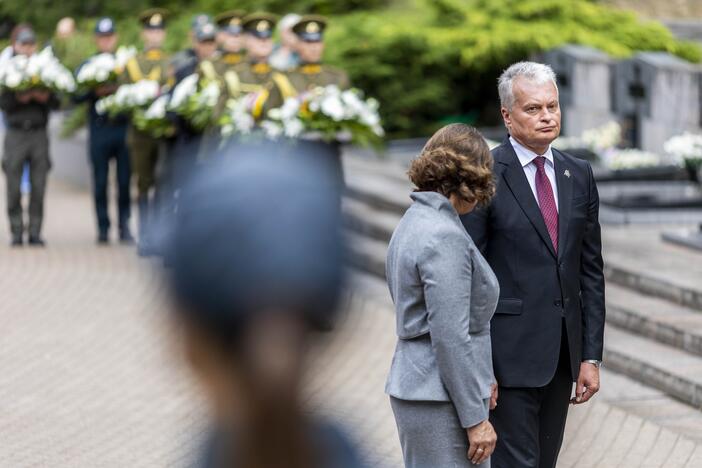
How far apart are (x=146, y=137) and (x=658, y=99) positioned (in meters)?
5.55

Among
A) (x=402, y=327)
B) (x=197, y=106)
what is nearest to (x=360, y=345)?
(x=197, y=106)

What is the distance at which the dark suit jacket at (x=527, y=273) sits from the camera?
5332 mm

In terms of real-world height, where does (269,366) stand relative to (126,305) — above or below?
above

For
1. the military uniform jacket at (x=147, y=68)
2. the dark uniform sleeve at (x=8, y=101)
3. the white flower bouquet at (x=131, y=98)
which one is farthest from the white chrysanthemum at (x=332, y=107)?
the dark uniform sleeve at (x=8, y=101)

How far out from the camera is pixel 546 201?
544 centimetres

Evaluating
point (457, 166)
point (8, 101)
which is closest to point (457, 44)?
point (8, 101)

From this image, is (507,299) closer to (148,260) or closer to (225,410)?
(225,410)

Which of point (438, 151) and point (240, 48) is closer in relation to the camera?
point (438, 151)

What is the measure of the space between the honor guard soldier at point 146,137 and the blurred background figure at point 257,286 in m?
9.77

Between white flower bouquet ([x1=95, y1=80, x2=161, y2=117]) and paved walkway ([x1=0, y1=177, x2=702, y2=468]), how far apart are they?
6.71 feet

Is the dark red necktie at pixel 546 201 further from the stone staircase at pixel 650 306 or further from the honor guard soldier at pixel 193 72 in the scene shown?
the honor guard soldier at pixel 193 72

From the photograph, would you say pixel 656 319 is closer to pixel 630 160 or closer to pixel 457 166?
pixel 630 160

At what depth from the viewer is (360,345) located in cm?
1041

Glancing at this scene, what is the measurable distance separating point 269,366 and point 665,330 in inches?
232
